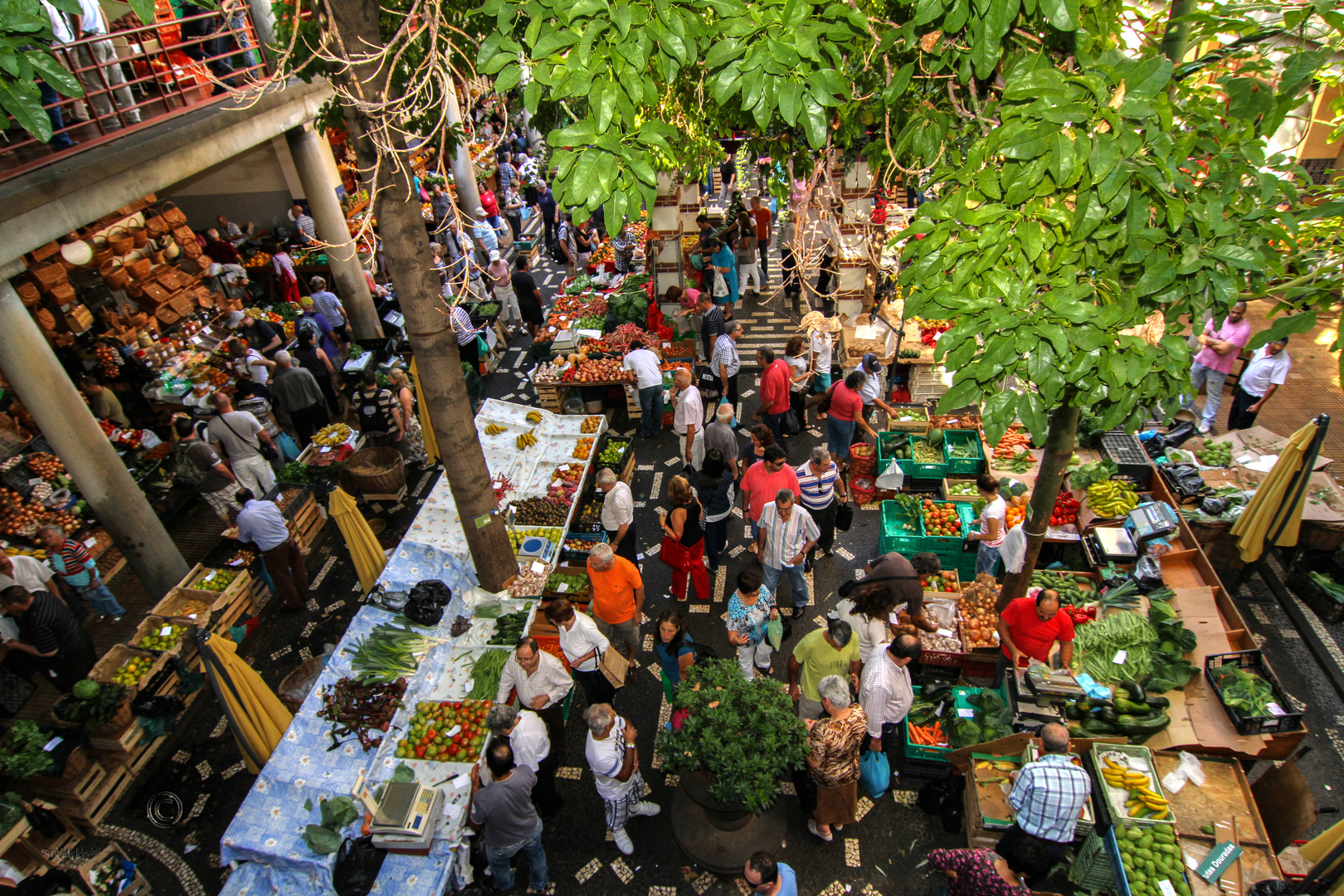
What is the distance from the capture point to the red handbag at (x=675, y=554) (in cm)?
770

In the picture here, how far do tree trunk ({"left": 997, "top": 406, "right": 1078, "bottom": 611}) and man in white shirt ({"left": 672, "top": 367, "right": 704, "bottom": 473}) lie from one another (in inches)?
147

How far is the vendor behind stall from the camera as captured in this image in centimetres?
691

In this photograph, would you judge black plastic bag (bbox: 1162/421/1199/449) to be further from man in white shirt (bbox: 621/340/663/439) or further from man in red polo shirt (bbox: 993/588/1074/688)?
man in white shirt (bbox: 621/340/663/439)

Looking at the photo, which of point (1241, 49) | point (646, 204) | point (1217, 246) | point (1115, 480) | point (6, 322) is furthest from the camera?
point (1115, 480)

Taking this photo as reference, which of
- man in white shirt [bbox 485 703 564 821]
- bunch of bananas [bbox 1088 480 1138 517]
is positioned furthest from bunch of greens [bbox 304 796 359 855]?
bunch of bananas [bbox 1088 480 1138 517]

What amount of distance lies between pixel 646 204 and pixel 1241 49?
352 centimetres

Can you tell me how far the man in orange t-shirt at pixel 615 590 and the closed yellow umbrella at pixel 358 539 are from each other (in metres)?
2.73

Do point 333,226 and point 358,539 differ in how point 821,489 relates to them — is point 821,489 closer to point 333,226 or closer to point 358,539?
point 358,539

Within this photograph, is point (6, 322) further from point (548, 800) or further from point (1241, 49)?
point (1241, 49)

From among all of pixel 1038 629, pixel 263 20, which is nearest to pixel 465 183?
pixel 263 20

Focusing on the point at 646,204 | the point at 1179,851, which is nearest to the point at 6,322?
the point at 646,204

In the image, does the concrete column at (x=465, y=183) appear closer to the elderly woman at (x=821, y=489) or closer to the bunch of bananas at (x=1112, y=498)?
the elderly woman at (x=821, y=489)

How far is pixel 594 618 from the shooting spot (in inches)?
289

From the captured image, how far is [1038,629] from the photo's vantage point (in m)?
6.18
